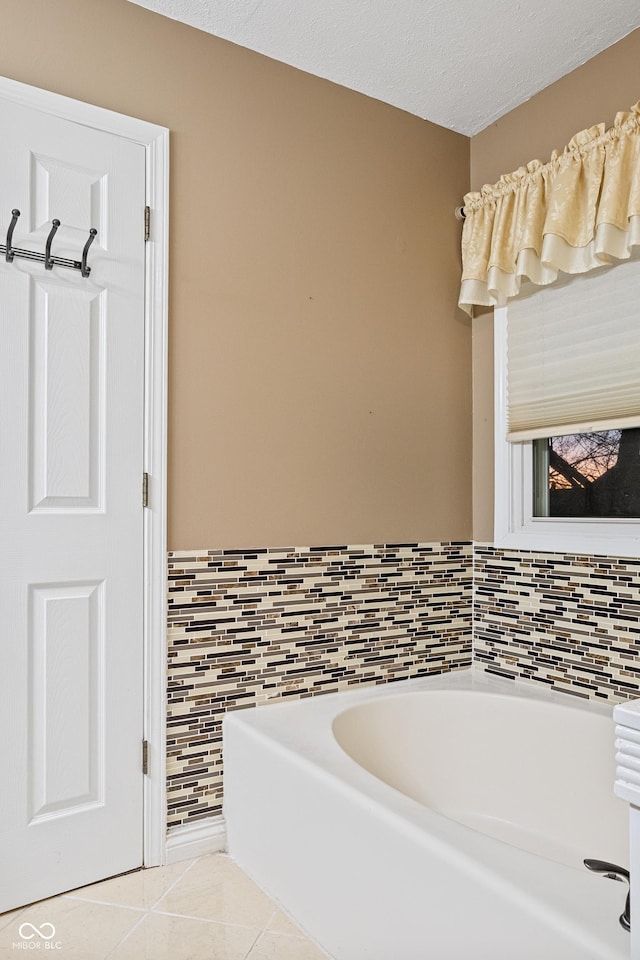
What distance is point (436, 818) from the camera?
1.41 metres

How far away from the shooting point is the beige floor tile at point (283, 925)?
1.68m

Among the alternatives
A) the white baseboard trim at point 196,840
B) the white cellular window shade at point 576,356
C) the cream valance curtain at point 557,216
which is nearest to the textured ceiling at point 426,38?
the cream valance curtain at point 557,216

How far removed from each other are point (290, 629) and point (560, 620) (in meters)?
0.89

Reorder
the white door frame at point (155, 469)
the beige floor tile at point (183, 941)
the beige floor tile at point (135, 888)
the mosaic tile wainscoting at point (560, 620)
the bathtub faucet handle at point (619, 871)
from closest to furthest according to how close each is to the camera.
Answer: the bathtub faucet handle at point (619, 871), the beige floor tile at point (183, 941), the beige floor tile at point (135, 888), the white door frame at point (155, 469), the mosaic tile wainscoting at point (560, 620)

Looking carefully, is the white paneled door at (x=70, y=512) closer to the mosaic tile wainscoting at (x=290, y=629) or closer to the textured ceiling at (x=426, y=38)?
the mosaic tile wainscoting at (x=290, y=629)

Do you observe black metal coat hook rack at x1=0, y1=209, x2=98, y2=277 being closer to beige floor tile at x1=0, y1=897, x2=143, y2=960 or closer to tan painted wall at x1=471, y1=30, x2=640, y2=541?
tan painted wall at x1=471, y1=30, x2=640, y2=541

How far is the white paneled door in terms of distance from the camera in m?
1.77

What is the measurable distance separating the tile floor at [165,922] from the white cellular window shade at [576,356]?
65.0 inches

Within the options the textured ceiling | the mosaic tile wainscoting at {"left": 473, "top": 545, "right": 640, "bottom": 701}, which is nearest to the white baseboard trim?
the mosaic tile wainscoting at {"left": 473, "top": 545, "right": 640, "bottom": 701}

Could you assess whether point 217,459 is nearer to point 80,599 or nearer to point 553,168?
point 80,599

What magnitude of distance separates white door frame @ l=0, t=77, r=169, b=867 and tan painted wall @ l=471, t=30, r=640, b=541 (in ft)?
4.06

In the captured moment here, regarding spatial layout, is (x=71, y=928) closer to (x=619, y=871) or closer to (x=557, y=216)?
(x=619, y=871)

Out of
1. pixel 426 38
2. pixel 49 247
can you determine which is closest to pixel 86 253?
pixel 49 247

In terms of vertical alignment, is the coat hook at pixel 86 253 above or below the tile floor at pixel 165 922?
above
